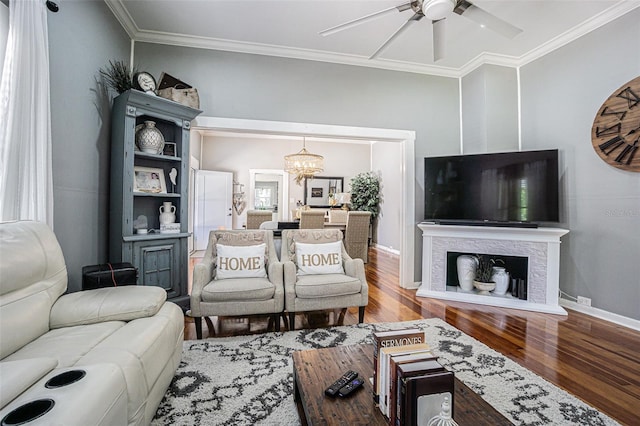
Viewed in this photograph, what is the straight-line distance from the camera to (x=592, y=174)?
312cm

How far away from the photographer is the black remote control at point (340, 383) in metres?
1.23

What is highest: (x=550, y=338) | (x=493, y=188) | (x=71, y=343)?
(x=493, y=188)

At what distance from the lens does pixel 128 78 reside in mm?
2787

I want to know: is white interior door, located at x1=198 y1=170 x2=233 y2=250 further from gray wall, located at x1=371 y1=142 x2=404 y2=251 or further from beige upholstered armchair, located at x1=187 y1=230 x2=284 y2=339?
beige upholstered armchair, located at x1=187 y1=230 x2=284 y2=339

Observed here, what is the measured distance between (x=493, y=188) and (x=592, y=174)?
0.91 m

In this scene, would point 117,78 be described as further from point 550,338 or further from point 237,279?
point 550,338

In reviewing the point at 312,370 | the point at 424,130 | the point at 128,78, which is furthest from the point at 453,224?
the point at 128,78

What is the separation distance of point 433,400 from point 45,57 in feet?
9.05

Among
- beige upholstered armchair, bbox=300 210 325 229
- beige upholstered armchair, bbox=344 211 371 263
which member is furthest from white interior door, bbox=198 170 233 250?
beige upholstered armchair, bbox=344 211 371 263

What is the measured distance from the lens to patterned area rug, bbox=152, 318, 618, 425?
5.18 ft

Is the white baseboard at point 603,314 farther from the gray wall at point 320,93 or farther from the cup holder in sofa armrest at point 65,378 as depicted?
the cup holder in sofa armrest at point 65,378

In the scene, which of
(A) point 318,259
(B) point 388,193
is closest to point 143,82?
(A) point 318,259

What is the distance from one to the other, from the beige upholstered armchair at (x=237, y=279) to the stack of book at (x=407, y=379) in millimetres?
1510

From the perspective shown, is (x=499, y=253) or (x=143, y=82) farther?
(x=499, y=253)
